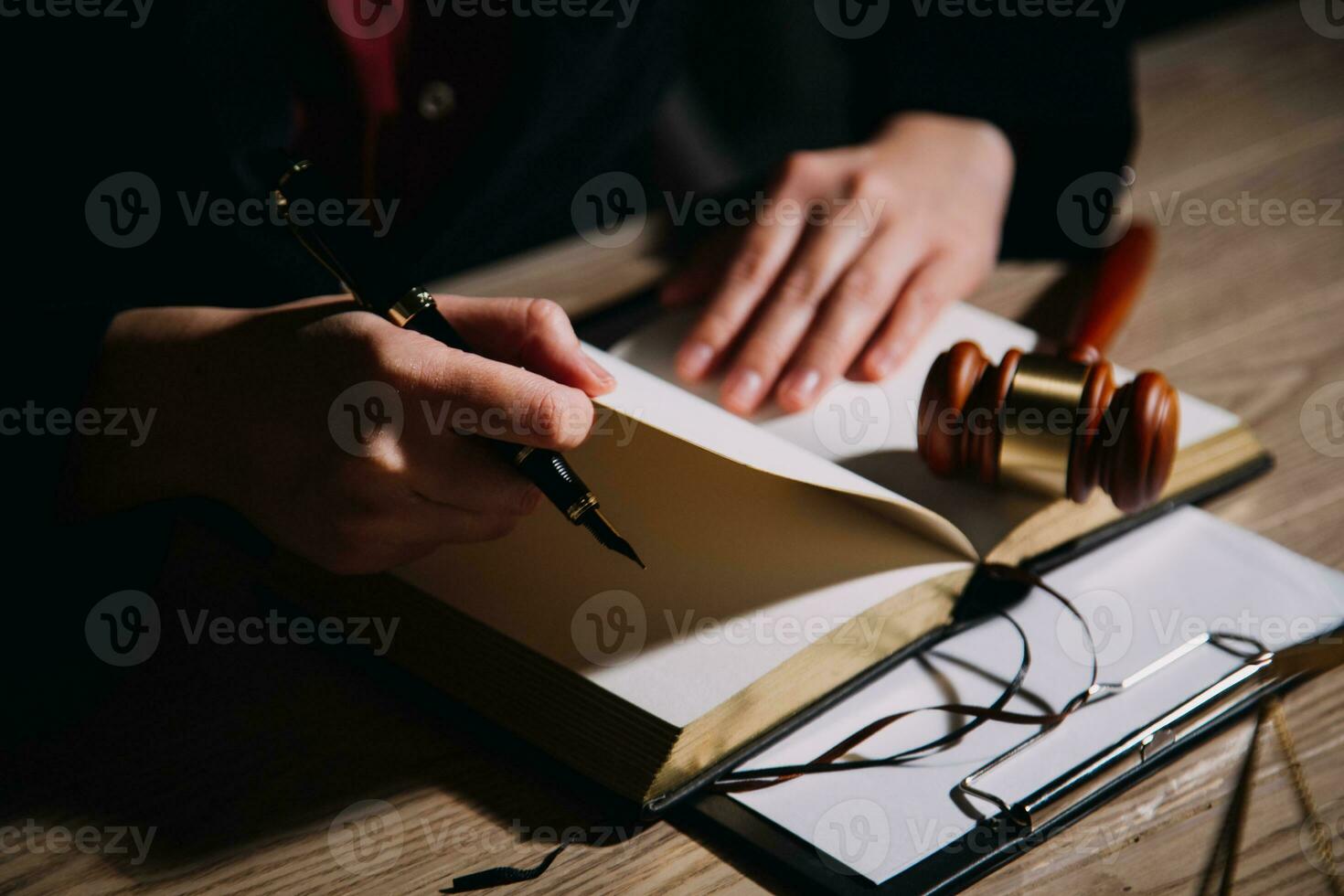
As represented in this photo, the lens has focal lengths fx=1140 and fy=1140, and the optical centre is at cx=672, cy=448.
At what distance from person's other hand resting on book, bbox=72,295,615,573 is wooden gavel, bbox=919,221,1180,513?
223 millimetres

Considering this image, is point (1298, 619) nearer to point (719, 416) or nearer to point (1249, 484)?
point (1249, 484)

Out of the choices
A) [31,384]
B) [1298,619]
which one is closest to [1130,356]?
[1298,619]

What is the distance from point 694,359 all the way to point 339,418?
1.09 ft

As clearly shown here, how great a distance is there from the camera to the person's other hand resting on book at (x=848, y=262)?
2.97ft

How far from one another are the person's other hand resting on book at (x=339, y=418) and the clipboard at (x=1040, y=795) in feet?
0.73

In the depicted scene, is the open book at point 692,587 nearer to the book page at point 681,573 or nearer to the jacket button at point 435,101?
the book page at point 681,573

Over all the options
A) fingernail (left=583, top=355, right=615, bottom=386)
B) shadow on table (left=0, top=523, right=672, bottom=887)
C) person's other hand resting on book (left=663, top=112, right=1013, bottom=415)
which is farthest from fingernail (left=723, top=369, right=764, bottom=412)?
shadow on table (left=0, top=523, right=672, bottom=887)

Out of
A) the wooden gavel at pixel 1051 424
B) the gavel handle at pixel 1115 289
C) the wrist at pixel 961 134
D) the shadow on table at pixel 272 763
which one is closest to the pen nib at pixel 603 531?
the shadow on table at pixel 272 763

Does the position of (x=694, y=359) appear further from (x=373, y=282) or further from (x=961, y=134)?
(x=961, y=134)

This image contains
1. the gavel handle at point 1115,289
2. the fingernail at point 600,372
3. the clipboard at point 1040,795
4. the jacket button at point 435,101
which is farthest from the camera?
the jacket button at point 435,101

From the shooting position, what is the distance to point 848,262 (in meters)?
1.03

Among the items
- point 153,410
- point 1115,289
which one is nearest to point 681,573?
point 153,410

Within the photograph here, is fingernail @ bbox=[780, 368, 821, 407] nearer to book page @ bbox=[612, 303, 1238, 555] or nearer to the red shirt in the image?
book page @ bbox=[612, 303, 1238, 555]

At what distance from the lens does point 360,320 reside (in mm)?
653
